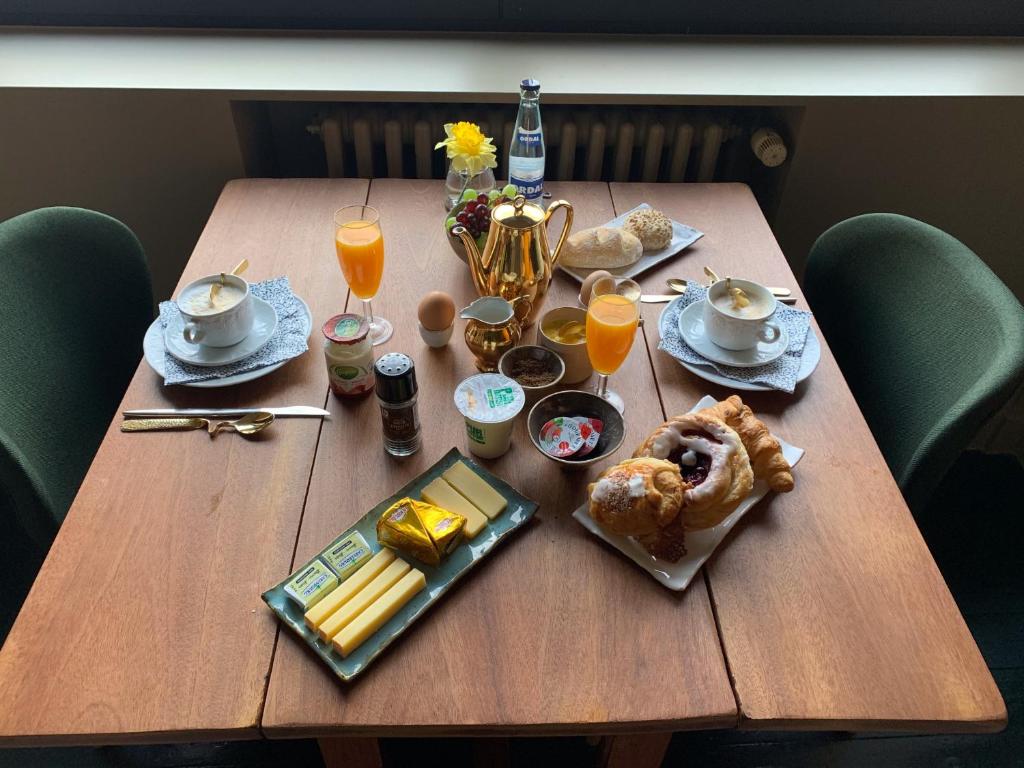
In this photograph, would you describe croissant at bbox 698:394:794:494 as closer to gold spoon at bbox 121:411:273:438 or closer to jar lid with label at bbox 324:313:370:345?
jar lid with label at bbox 324:313:370:345

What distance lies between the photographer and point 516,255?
1.09 metres

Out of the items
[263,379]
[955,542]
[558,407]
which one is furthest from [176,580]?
[955,542]

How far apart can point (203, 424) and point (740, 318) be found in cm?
78

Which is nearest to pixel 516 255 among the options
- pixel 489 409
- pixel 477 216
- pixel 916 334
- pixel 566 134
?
pixel 477 216

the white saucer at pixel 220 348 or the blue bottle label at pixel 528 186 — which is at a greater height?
the blue bottle label at pixel 528 186

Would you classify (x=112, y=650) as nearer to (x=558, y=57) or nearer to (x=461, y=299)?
(x=461, y=299)

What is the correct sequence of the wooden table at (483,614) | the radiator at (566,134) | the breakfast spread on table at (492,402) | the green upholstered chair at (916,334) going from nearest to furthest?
1. the wooden table at (483,614)
2. the breakfast spread on table at (492,402)
3. the green upholstered chair at (916,334)
4. the radiator at (566,134)

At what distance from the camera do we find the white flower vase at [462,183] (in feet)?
4.44

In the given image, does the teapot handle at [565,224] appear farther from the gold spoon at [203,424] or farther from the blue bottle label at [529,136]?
the gold spoon at [203,424]

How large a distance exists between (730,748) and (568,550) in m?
0.81

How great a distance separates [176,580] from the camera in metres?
0.82

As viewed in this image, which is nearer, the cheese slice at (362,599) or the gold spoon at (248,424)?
the cheese slice at (362,599)

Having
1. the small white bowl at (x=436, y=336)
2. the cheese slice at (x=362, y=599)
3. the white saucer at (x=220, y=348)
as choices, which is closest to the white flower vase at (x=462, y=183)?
the small white bowl at (x=436, y=336)

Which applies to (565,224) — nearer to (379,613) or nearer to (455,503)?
(455,503)
